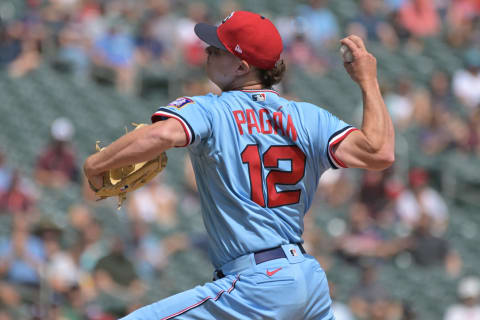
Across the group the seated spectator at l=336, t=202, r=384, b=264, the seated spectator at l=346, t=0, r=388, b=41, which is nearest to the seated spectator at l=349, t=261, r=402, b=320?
the seated spectator at l=336, t=202, r=384, b=264

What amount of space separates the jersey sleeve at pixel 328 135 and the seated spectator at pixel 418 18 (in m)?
11.8

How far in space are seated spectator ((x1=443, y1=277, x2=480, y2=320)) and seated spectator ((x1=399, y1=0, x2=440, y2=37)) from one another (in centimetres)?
644

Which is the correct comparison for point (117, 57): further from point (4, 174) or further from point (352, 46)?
point (352, 46)

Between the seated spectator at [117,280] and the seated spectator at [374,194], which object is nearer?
the seated spectator at [117,280]

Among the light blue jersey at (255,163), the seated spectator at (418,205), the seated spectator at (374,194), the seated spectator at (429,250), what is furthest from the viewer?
the seated spectator at (418,205)

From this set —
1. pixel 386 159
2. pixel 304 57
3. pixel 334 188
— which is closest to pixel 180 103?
pixel 386 159

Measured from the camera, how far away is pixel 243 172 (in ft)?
10.5

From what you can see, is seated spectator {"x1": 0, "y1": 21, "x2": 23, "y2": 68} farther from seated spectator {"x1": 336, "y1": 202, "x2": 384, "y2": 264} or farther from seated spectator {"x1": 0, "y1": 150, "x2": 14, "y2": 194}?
seated spectator {"x1": 336, "y1": 202, "x2": 384, "y2": 264}

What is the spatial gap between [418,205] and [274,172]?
7994 millimetres

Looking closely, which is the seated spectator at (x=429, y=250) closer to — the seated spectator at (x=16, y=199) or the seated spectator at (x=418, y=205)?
the seated spectator at (x=418, y=205)

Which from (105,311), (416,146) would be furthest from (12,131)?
(416,146)

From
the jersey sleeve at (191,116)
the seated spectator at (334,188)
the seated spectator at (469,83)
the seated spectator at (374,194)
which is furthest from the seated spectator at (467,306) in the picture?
the jersey sleeve at (191,116)

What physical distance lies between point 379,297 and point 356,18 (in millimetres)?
6412

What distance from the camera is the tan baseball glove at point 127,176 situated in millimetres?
3205
